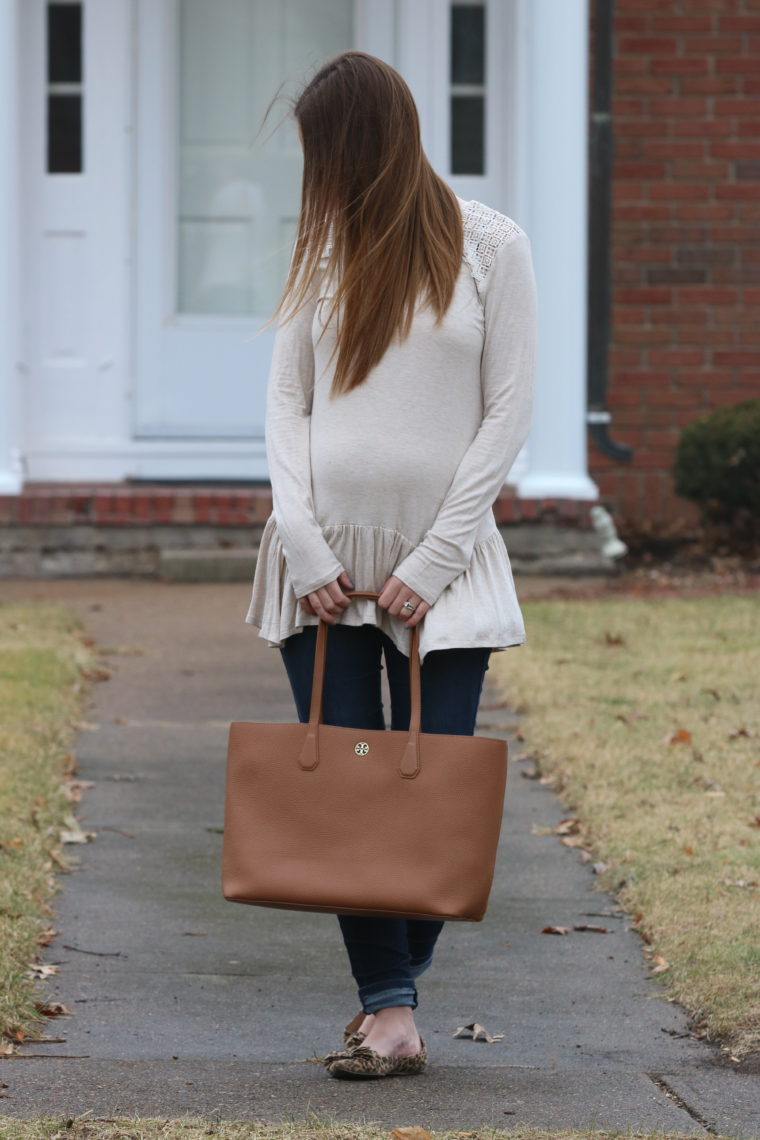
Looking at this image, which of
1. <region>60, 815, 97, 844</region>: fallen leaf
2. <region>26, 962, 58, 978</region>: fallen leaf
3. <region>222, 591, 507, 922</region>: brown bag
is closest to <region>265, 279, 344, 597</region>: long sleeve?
<region>222, 591, 507, 922</region>: brown bag

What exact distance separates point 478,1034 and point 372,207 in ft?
5.14

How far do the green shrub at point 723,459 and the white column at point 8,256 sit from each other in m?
3.60

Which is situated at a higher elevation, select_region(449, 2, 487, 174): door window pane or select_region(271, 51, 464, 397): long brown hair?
select_region(449, 2, 487, 174): door window pane

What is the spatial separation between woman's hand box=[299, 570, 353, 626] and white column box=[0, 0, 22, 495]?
603 cm

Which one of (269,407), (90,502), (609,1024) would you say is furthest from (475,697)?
(90,502)

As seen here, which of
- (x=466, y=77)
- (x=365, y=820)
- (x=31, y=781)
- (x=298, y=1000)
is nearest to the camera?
(x=365, y=820)

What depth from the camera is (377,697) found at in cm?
293

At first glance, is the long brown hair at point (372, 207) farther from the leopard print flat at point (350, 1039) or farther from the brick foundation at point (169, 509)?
the brick foundation at point (169, 509)

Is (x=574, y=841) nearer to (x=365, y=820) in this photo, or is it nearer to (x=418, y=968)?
(x=418, y=968)

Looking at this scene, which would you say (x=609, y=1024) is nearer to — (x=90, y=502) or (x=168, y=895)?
(x=168, y=895)

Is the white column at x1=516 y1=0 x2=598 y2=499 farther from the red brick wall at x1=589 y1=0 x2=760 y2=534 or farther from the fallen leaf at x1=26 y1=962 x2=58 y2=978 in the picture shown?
→ the fallen leaf at x1=26 y1=962 x2=58 y2=978

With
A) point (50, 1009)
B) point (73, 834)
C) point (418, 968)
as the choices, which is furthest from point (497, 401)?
point (73, 834)

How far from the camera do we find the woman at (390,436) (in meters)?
2.80

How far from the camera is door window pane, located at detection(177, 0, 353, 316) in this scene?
927 cm
